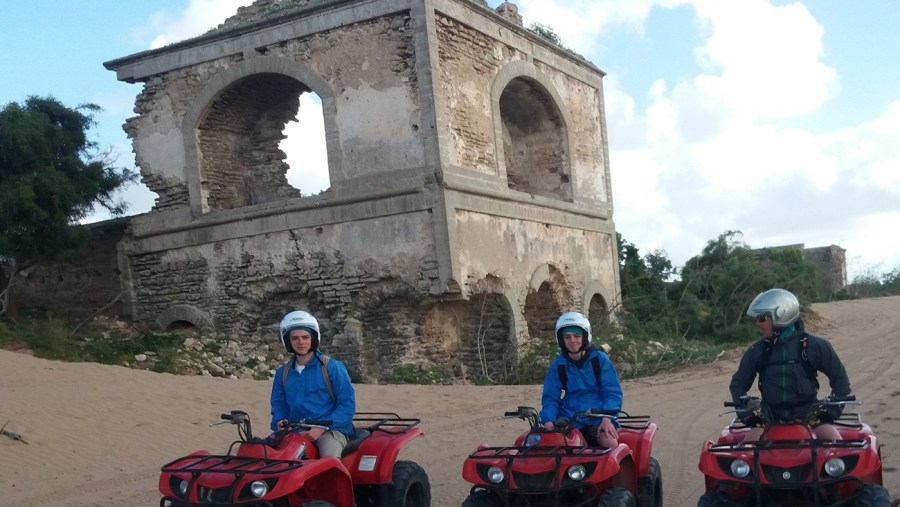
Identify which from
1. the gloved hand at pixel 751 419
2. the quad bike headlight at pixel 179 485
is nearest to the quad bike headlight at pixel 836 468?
the gloved hand at pixel 751 419

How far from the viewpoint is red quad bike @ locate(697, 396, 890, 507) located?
4.97m

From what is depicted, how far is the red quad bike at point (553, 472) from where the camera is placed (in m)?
5.32

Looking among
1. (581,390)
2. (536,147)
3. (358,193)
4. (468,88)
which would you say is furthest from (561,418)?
(536,147)

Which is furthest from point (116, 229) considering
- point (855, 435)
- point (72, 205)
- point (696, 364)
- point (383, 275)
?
point (855, 435)

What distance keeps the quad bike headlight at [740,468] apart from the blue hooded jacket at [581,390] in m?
1.04

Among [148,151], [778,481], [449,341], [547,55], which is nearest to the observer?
[778,481]

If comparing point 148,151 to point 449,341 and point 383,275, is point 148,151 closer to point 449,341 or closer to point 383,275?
point 383,275

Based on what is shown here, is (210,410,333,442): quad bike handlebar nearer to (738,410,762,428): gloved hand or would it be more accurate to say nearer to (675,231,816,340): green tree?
(738,410,762,428): gloved hand

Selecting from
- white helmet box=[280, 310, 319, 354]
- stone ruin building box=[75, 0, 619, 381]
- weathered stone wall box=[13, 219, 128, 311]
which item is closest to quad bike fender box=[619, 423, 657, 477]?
white helmet box=[280, 310, 319, 354]

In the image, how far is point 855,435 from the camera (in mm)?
5449

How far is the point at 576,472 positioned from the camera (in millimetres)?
5328

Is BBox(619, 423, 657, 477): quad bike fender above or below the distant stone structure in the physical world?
below

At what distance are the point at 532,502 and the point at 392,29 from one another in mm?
12612

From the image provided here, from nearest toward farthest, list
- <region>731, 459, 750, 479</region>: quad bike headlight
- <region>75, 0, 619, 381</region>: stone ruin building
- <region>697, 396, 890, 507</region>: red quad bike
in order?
1. <region>697, 396, 890, 507</region>: red quad bike
2. <region>731, 459, 750, 479</region>: quad bike headlight
3. <region>75, 0, 619, 381</region>: stone ruin building
